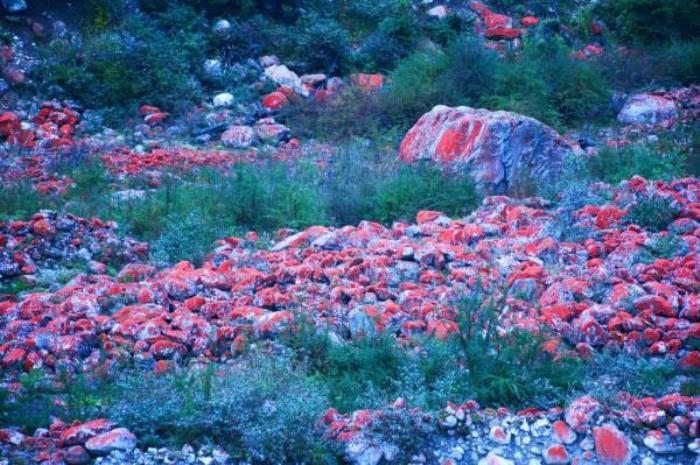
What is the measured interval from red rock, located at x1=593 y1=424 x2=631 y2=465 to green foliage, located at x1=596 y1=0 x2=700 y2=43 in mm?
14472

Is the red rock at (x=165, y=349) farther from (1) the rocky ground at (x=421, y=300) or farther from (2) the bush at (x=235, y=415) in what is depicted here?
(2) the bush at (x=235, y=415)

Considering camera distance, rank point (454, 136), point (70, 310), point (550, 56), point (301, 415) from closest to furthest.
A: point (301, 415)
point (70, 310)
point (454, 136)
point (550, 56)

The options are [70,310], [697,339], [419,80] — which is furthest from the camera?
[419,80]

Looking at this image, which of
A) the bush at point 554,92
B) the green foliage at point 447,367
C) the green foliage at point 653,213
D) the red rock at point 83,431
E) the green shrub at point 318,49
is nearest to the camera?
the red rock at point 83,431

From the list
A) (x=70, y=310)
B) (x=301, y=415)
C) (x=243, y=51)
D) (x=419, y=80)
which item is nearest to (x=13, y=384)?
(x=70, y=310)

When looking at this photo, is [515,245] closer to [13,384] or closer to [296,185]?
[296,185]

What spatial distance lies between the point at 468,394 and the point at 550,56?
11.5 m

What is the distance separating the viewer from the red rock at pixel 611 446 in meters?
4.36

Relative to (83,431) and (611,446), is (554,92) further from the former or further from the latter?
(83,431)

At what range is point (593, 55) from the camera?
54.7 ft

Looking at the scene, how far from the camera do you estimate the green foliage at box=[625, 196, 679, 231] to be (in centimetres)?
740

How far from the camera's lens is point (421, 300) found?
6.01 m

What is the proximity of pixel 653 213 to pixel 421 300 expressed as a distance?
257 centimetres

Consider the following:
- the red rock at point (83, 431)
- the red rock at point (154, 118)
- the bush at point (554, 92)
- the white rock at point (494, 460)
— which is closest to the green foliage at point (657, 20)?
the bush at point (554, 92)
